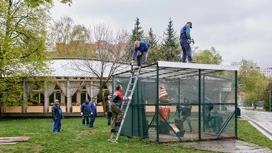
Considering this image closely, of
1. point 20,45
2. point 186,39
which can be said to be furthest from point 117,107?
point 20,45

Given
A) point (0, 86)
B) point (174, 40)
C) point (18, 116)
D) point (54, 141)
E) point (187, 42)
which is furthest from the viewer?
point (174, 40)

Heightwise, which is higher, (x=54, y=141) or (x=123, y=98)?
(x=123, y=98)

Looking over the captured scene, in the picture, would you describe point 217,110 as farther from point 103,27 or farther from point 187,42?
point 103,27

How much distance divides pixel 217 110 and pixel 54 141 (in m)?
6.38

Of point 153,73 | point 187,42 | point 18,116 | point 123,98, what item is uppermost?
point 187,42

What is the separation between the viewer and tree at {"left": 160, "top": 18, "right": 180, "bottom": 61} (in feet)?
140

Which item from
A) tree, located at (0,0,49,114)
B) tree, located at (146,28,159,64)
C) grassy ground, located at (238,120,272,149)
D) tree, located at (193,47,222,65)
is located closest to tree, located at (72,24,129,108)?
tree, located at (146,28,159,64)

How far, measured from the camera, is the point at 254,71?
58938mm

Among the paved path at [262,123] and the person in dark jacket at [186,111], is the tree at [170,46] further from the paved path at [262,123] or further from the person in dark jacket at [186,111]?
the person in dark jacket at [186,111]

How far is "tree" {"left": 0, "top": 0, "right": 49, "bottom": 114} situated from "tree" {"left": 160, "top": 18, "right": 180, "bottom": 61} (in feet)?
52.5

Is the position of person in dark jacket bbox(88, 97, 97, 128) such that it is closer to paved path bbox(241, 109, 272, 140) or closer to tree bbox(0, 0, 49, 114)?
paved path bbox(241, 109, 272, 140)

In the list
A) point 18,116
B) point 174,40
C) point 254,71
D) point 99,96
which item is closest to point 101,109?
point 99,96

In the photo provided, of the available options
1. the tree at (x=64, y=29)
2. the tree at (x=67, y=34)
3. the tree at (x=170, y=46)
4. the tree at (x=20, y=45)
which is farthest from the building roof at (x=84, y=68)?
the tree at (x=64, y=29)

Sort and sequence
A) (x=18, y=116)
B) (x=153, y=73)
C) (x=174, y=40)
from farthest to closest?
(x=174, y=40) → (x=18, y=116) → (x=153, y=73)
